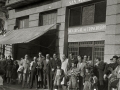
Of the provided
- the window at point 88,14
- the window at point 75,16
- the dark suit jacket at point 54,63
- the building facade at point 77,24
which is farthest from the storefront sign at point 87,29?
the dark suit jacket at point 54,63

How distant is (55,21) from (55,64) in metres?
4.53

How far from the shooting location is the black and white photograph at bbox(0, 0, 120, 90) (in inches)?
392

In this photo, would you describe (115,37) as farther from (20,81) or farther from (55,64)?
(20,81)

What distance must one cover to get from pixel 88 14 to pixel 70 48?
254 centimetres

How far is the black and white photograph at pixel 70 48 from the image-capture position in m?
9.95

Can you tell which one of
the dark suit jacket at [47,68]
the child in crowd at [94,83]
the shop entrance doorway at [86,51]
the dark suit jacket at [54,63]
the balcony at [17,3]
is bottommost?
the child in crowd at [94,83]

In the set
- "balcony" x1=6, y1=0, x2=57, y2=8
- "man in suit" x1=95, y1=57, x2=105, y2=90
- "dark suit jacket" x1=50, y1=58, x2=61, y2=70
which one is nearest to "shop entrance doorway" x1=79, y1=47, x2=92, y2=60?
"dark suit jacket" x1=50, y1=58, x2=61, y2=70

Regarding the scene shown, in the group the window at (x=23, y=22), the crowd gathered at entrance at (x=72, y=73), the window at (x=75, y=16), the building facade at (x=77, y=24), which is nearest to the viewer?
the crowd gathered at entrance at (x=72, y=73)

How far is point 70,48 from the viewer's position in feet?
46.5

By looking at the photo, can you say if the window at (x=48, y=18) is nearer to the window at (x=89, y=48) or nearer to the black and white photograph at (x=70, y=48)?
the black and white photograph at (x=70, y=48)

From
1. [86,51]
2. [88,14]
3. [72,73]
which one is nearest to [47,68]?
[72,73]

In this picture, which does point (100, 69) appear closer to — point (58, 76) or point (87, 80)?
point (87, 80)

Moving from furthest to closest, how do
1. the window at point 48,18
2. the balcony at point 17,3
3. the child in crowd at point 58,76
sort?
the balcony at point 17,3, the window at point 48,18, the child in crowd at point 58,76

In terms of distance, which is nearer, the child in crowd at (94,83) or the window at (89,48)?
the child in crowd at (94,83)
